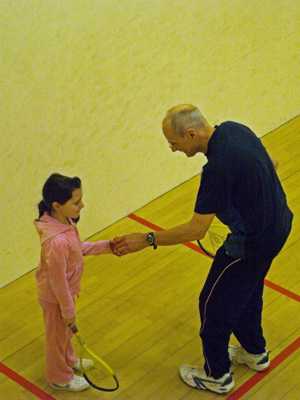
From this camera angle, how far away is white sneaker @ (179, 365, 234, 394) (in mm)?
4215

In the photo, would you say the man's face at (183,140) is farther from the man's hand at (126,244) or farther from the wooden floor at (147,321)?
the wooden floor at (147,321)

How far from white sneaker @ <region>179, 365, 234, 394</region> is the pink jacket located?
814 mm

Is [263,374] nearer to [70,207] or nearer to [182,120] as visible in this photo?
[70,207]

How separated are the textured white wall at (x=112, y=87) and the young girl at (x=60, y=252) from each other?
45.6 inches

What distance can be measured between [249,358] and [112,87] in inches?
81.1

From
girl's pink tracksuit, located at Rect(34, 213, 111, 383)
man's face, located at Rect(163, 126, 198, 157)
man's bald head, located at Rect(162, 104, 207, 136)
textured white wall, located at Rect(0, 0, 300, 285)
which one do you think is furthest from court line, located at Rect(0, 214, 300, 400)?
man's bald head, located at Rect(162, 104, 207, 136)

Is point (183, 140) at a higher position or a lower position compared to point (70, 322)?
higher

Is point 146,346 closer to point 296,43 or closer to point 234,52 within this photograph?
point 234,52

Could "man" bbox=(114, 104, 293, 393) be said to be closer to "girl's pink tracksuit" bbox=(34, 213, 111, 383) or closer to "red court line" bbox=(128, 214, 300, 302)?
"girl's pink tracksuit" bbox=(34, 213, 111, 383)

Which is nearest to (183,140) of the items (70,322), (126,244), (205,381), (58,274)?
(126,244)

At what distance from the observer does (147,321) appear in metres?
4.79

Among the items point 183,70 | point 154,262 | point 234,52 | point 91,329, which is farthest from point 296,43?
point 91,329

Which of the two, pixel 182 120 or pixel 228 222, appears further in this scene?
pixel 228 222

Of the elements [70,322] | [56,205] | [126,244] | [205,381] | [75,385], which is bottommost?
[205,381]
